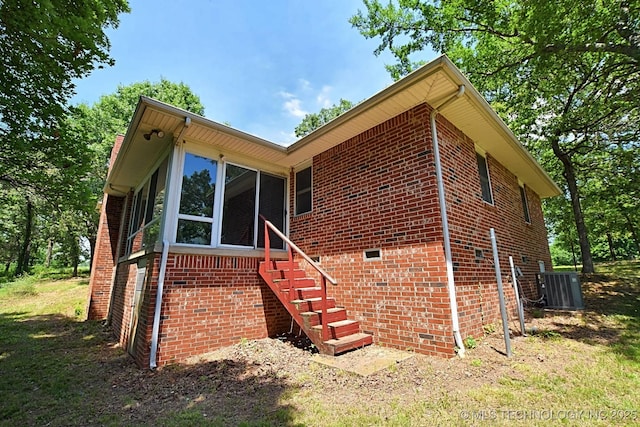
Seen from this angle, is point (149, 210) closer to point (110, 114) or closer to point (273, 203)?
point (273, 203)

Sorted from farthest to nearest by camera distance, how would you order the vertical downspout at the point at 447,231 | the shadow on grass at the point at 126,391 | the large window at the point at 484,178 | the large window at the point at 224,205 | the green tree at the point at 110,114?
1. the green tree at the point at 110,114
2. the large window at the point at 484,178
3. the large window at the point at 224,205
4. the vertical downspout at the point at 447,231
5. the shadow on grass at the point at 126,391

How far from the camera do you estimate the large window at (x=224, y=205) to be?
215 inches

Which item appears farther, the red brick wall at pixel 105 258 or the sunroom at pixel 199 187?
the red brick wall at pixel 105 258

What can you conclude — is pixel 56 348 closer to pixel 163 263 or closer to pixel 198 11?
pixel 163 263

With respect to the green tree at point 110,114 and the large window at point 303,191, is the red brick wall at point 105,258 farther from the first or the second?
the green tree at point 110,114

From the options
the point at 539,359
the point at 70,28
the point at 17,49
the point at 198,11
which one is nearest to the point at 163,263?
the point at 70,28

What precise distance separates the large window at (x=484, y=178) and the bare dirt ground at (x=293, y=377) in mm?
2762

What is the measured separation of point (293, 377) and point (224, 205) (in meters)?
3.48

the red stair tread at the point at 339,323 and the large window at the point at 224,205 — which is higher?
the large window at the point at 224,205

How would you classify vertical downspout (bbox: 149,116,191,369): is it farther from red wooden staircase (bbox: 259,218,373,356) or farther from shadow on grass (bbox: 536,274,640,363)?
shadow on grass (bbox: 536,274,640,363)

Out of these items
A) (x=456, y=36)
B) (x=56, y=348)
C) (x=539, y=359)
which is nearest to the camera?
(x=539, y=359)

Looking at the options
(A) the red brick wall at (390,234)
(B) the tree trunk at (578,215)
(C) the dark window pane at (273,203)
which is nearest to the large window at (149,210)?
(C) the dark window pane at (273,203)

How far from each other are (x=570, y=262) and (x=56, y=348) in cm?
4664

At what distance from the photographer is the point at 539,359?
386 cm
